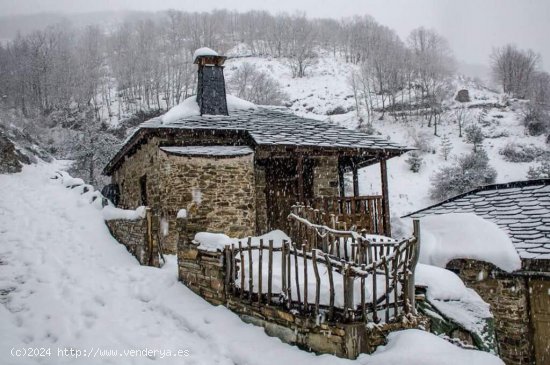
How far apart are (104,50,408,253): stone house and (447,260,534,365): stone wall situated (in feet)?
10.9

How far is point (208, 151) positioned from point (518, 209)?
780 centimetres

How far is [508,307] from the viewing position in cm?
715

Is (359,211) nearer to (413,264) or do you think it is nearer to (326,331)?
(413,264)

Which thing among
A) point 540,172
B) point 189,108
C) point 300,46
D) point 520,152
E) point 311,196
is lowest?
point 540,172

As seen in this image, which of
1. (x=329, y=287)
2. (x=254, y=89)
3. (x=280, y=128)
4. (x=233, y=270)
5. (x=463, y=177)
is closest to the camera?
(x=329, y=287)

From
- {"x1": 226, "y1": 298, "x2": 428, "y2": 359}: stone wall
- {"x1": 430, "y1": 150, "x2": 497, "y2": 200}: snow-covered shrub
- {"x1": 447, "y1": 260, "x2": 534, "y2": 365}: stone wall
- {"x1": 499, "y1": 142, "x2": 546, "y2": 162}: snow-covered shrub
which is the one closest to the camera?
{"x1": 226, "y1": 298, "x2": 428, "y2": 359}: stone wall

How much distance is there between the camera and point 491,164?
25.8 meters

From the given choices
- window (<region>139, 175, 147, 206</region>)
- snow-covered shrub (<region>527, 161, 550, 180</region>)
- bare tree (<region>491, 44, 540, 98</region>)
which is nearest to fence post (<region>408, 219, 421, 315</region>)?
window (<region>139, 175, 147, 206</region>)

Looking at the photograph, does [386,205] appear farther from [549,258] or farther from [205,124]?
[205,124]

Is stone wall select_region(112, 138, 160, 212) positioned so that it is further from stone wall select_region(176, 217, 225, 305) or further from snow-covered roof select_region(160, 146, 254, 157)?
stone wall select_region(176, 217, 225, 305)

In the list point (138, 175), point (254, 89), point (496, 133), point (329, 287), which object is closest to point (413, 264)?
point (329, 287)

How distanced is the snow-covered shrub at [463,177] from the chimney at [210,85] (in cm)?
1608

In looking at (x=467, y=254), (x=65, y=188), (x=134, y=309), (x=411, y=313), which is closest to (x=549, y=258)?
(x=467, y=254)

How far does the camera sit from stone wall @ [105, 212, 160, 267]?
23.9 ft
